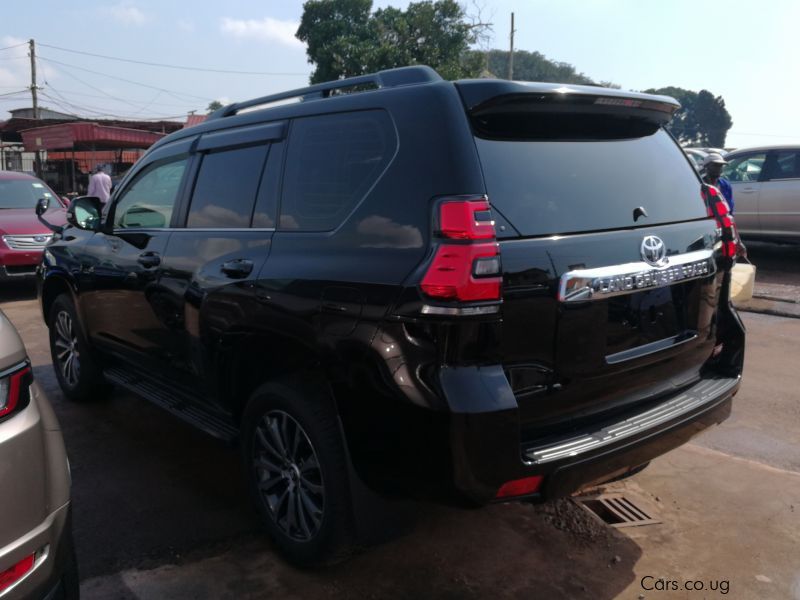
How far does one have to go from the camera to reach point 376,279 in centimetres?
241

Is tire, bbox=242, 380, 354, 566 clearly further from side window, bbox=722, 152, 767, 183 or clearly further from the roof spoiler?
side window, bbox=722, 152, 767, 183

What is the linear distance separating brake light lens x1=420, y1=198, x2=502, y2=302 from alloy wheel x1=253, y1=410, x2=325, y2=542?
894mm

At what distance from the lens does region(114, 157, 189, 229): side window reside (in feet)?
12.8

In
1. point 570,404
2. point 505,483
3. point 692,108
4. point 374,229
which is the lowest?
point 505,483

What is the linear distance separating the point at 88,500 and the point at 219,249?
1481mm

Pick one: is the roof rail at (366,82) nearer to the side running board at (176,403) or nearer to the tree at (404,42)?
the side running board at (176,403)

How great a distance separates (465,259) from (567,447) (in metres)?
0.76

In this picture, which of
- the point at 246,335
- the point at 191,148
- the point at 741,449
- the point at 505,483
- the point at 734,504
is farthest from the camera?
the point at 741,449

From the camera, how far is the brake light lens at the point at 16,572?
6.48ft

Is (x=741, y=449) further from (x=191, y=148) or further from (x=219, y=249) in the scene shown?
(x=191, y=148)

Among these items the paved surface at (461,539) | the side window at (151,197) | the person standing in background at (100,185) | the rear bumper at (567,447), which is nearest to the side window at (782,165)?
the paved surface at (461,539)

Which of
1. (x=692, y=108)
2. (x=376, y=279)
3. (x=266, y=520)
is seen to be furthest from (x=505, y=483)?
(x=692, y=108)

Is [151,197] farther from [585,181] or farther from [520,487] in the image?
[520,487]

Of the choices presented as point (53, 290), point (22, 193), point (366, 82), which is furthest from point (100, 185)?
point (366, 82)
